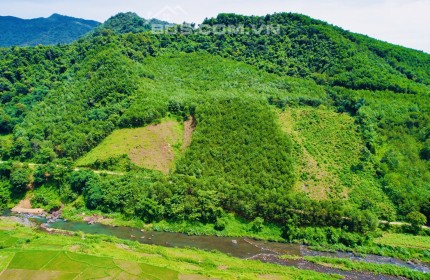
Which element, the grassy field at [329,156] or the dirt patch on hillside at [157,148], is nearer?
the grassy field at [329,156]

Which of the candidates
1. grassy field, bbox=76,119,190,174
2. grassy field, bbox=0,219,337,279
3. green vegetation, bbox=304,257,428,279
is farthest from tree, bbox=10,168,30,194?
green vegetation, bbox=304,257,428,279

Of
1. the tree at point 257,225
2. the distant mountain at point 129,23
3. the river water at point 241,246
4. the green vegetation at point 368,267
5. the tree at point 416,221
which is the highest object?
the distant mountain at point 129,23

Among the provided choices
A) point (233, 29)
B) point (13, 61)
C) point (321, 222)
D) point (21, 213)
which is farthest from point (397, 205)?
point (13, 61)

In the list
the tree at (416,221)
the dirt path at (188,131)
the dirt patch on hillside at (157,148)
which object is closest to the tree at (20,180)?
the dirt patch on hillside at (157,148)

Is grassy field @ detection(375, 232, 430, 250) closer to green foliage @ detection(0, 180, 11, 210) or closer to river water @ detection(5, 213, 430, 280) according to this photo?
river water @ detection(5, 213, 430, 280)

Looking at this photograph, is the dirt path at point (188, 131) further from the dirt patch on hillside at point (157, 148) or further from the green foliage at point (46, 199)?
the green foliage at point (46, 199)

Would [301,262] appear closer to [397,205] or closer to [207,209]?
[207,209]

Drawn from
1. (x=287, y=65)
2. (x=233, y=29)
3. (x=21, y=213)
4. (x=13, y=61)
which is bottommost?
(x=21, y=213)
